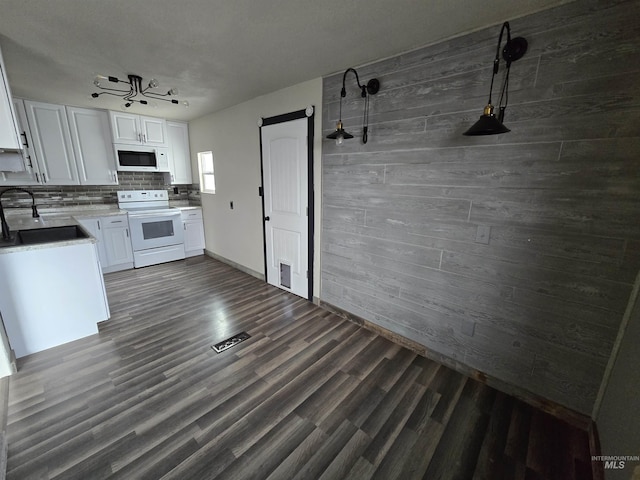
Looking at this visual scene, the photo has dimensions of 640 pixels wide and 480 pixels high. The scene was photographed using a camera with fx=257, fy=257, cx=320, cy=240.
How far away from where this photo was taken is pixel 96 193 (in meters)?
4.30

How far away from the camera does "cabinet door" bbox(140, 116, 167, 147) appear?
423 centimetres

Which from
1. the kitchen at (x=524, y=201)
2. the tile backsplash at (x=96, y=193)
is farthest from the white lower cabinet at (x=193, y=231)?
the kitchen at (x=524, y=201)

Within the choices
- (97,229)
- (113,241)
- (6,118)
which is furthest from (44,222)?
(6,118)

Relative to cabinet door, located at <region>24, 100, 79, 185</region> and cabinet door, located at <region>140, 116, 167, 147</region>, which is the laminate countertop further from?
cabinet door, located at <region>140, 116, 167, 147</region>

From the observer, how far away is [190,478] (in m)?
1.32

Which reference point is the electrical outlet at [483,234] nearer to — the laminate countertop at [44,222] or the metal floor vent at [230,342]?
the metal floor vent at [230,342]

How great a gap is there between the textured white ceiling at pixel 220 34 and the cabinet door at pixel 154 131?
1544 mm

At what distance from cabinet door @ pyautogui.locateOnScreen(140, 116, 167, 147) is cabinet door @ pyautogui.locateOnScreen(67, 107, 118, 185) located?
471 millimetres

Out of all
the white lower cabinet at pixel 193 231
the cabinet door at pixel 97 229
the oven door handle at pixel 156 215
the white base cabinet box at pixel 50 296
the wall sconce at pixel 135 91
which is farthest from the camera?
the white lower cabinet at pixel 193 231

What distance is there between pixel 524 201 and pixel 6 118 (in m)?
3.75

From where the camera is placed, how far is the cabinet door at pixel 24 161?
3.32 m

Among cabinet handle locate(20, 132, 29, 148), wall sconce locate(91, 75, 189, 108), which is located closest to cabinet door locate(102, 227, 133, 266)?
cabinet handle locate(20, 132, 29, 148)

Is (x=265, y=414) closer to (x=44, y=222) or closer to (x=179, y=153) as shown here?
(x=44, y=222)

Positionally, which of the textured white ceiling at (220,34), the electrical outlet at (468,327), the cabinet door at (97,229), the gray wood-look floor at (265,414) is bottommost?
the gray wood-look floor at (265,414)
